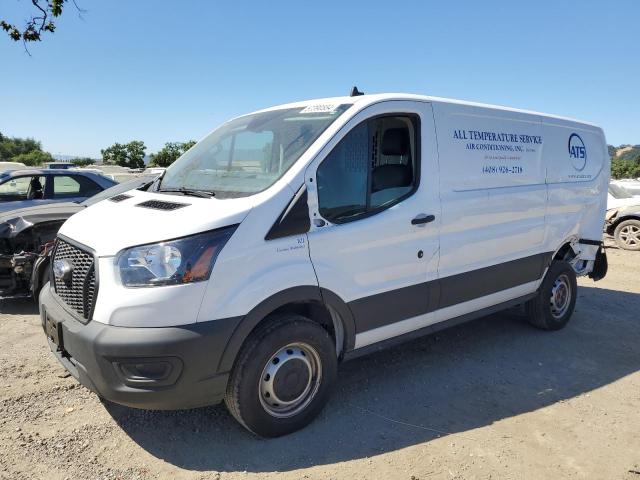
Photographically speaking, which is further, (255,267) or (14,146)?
(14,146)

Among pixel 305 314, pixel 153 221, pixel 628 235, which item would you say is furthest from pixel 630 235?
pixel 153 221

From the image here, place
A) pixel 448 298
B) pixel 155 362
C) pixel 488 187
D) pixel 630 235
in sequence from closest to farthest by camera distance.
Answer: pixel 155 362 → pixel 448 298 → pixel 488 187 → pixel 630 235

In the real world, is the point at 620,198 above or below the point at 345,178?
below

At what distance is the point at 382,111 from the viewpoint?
3.56 meters

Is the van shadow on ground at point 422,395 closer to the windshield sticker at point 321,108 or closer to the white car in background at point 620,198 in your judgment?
the windshield sticker at point 321,108

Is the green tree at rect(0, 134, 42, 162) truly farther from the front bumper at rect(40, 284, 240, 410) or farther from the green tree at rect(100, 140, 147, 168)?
the front bumper at rect(40, 284, 240, 410)

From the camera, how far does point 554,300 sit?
5.36 m

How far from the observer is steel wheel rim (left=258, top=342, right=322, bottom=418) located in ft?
10.1

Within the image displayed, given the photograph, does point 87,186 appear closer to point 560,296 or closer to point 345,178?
point 345,178

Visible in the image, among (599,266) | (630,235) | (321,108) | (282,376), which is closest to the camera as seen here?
(282,376)

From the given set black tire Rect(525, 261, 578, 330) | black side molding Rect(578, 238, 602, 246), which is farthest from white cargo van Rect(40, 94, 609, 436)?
black side molding Rect(578, 238, 602, 246)

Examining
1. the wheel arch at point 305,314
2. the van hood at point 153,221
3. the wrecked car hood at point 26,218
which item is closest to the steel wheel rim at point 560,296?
the wheel arch at point 305,314

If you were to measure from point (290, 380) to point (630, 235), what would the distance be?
446 inches

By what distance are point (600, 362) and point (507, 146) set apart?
2.22 meters
